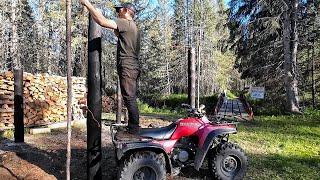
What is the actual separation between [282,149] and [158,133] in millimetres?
4355

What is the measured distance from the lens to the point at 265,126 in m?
13.1

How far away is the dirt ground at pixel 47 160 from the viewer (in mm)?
6020

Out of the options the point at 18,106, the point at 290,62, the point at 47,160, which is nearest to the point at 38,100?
the point at 18,106

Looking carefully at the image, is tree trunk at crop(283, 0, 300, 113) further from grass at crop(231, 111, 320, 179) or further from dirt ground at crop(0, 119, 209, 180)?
dirt ground at crop(0, 119, 209, 180)

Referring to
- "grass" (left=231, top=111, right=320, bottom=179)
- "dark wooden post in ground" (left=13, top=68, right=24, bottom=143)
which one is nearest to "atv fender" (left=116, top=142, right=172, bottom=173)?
"grass" (left=231, top=111, right=320, bottom=179)

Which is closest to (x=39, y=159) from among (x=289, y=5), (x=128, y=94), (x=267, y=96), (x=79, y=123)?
(x=128, y=94)

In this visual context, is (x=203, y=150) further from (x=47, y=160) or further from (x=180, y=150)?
(x=47, y=160)

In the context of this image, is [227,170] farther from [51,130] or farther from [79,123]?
[79,123]

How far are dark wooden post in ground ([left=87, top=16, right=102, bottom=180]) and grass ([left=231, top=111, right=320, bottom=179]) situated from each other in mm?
2440

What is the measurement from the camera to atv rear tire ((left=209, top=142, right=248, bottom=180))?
18.9 ft

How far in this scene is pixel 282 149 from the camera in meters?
8.78

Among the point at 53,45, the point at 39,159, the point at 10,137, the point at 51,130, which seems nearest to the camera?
the point at 39,159

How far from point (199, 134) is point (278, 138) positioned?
17.5 ft

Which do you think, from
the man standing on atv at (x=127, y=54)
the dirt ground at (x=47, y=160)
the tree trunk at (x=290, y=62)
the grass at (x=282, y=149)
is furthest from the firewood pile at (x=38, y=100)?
the tree trunk at (x=290, y=62)
